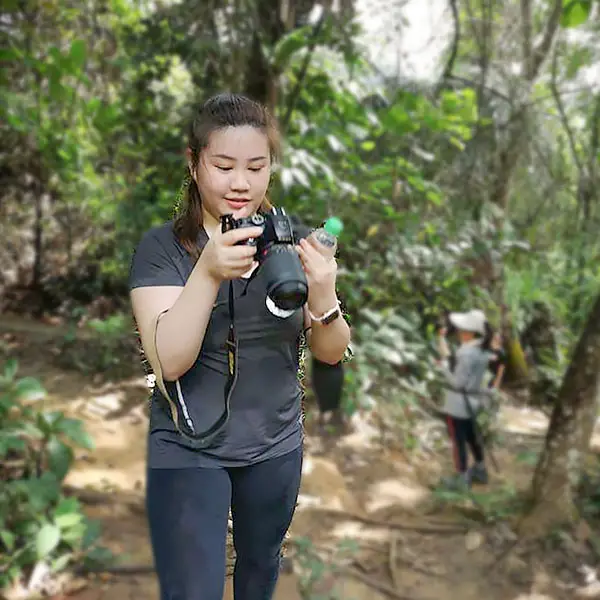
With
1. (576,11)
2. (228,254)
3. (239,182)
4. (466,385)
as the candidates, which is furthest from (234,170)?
(466,385)

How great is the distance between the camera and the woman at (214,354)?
0.84 m

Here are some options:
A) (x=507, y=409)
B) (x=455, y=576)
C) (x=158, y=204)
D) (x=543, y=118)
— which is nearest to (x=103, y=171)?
(x=158, y=204)

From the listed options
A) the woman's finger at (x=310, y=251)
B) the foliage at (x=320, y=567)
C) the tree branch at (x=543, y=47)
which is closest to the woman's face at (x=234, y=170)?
the woman's finger at (x=310, y=251)

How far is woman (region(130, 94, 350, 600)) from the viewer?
844 mm

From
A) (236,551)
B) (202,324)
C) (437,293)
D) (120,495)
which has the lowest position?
(120,495)

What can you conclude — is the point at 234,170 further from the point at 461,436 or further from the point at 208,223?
the point at 461,436

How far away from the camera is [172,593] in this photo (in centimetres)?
87

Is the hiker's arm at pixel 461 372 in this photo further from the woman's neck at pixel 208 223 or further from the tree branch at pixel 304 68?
the woman's neck at pixel 208 223

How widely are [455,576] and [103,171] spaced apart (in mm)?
4577

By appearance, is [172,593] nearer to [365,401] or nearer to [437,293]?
[365,401]

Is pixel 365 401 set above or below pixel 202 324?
below

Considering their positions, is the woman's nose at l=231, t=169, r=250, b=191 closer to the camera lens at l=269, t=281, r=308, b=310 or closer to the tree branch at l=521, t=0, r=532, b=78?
the camera lens at l=269, t=281, r=308, b=310

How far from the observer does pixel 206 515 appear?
2.83 ft

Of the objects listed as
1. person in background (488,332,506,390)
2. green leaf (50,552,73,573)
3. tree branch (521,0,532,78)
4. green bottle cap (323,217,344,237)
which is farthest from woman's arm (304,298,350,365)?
tree branch (521,0,532,78)
